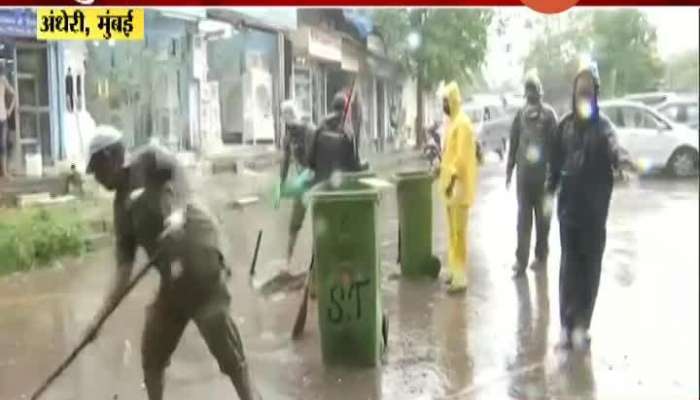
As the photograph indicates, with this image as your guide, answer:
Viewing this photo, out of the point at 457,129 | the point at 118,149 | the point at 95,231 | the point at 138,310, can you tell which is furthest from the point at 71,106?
the point at 457,129

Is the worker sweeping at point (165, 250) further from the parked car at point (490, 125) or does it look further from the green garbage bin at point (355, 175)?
the parked car at point (490, 125)

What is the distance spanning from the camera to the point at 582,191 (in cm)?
186

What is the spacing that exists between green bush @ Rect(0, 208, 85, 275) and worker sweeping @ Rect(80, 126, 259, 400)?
9 centimetres

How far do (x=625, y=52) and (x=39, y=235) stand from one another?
121 cm

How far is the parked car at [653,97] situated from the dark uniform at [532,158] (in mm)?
161

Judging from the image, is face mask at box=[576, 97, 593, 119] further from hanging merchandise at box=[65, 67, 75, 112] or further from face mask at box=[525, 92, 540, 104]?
hanging merchandise at box=[65, 67, 75, 112]

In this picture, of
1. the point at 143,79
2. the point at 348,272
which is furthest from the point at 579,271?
the point at 143,79

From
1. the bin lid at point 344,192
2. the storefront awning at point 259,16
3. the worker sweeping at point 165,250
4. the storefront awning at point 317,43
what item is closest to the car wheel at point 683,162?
the bin lid at point 344,192

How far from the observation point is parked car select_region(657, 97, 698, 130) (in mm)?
1812

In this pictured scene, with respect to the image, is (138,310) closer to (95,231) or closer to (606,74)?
(95,231)

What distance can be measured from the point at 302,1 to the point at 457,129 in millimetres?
400

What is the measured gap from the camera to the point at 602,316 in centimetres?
189

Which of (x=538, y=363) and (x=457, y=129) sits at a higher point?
(x=457, y=129)

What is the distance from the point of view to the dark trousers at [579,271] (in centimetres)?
188
